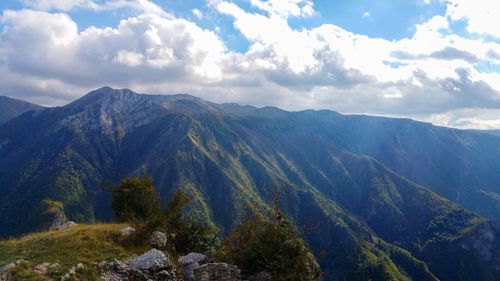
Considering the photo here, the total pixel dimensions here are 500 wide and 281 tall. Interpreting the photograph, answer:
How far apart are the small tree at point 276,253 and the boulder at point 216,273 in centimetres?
233

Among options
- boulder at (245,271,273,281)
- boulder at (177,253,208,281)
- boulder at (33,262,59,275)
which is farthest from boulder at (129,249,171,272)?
boulder at (245,271,273,281)

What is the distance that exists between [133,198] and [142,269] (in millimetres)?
21925

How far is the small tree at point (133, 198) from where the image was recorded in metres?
41.7

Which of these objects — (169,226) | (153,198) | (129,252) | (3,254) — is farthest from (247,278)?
(153,198)

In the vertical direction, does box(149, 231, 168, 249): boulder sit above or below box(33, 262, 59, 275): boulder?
below

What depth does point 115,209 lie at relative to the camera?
4447 cm

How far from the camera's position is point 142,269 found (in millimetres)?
22094

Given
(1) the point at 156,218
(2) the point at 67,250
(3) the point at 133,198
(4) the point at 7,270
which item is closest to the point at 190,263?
(1) the point at 156,218

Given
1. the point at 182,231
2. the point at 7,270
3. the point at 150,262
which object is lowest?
the point at 182,231

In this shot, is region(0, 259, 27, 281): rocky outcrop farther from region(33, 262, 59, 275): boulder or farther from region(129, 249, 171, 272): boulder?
region(129, 249, 171, 272): boulder

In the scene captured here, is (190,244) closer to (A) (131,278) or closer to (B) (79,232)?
(B) (79,232)

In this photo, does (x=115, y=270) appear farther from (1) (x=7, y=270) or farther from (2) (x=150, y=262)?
(1) (x=7, y=270)

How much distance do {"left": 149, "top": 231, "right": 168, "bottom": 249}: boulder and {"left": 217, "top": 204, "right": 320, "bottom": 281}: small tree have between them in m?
4.43

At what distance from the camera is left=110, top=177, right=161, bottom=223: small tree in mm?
41656
